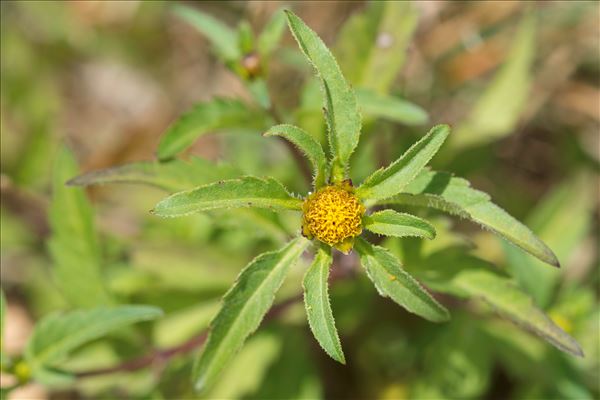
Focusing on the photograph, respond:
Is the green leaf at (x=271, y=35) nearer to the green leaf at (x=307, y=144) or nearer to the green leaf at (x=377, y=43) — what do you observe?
the green leaf at (x=377, y=43)

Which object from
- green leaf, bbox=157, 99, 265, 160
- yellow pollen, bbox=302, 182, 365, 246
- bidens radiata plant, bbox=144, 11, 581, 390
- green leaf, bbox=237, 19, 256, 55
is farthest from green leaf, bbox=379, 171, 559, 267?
green leaf, bbox=237, 19, 256, 55

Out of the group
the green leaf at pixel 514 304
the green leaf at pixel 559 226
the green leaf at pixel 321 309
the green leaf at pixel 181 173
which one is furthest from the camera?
the green leaf at pixel 559 226

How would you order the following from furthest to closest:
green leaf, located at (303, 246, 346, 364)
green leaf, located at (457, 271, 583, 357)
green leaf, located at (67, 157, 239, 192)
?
1. green leaf, located at (67, 157, 239, 192)
2. green leaf, located at (457, 271, 583, 357)
3. green leaf, located at (303, 246, 346, 364)

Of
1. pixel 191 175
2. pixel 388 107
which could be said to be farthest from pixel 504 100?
pixel 191 175

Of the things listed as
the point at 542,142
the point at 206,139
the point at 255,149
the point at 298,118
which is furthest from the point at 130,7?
the point at 542,142

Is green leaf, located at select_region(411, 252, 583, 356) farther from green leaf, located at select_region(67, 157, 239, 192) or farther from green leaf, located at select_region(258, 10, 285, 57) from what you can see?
green leaf, located at select_region(258, 10, 285, 57)

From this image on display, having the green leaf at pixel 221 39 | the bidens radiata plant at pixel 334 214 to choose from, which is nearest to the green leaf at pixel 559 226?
the bidens radiata plant at pixel 334 214

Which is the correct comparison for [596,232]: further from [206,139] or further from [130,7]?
[130,7]
